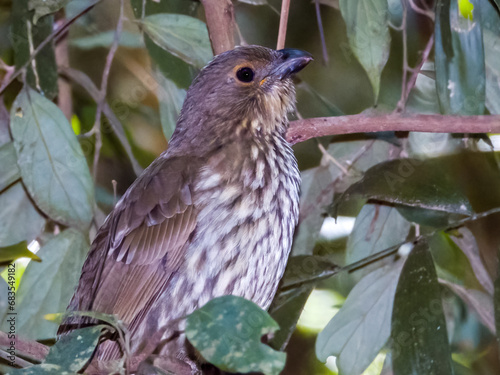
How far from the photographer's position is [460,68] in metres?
2.31

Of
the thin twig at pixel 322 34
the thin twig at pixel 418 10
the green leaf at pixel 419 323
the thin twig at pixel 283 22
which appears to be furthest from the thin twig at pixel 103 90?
the green leaf at pixel 419 323

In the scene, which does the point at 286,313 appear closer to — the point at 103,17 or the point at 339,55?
the point at 339,55

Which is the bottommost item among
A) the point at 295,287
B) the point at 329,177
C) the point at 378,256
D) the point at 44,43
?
the point at 295,287

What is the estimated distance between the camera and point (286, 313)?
238 centimetres

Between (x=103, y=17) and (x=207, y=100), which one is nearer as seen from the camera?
(x=207, y=100)

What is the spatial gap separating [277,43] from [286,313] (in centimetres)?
101

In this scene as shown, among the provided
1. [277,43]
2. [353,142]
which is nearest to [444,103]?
[353,142]

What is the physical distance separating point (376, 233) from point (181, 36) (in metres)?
1.04

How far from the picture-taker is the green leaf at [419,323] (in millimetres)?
2156

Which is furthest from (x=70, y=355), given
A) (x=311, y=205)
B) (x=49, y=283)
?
(x=311, y=205)

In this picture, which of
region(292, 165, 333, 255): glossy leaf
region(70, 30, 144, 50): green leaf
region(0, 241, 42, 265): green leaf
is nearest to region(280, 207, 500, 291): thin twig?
region(292, 165, 333, 255): glossy leaf

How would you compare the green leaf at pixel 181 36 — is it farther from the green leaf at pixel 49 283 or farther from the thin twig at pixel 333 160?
the green leaf at pixel 49 283

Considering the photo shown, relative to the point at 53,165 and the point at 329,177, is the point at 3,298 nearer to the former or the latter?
the point at 53,165

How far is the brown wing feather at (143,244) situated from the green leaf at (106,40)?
0.68 m
